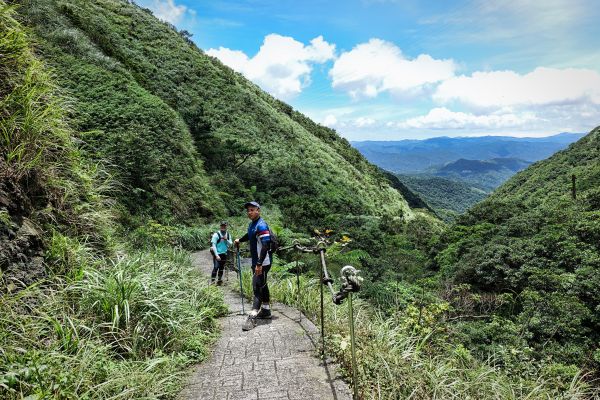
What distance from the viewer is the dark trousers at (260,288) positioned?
18.9ft

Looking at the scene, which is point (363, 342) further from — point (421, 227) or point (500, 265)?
point (421, 227)

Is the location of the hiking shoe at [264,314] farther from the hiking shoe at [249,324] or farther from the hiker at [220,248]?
the hiker at [220,248]

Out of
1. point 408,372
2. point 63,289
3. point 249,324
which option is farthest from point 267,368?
point 63,289

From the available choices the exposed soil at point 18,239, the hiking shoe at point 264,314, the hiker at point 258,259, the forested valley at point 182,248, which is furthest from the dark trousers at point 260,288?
the exposed soil at point 18,239

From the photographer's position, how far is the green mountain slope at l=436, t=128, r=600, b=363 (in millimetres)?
9211

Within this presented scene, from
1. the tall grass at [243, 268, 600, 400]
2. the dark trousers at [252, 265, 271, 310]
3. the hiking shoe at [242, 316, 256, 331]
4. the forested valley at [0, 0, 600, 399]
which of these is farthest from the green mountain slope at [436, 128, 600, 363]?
the hiking shoe at [242, 316, 256, 331]

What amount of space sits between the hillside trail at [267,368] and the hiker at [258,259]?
0.54ft

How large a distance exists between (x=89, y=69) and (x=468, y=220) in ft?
77.0

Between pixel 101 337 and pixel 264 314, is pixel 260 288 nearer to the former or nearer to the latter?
pixel 264 314

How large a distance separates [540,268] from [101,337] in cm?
1407

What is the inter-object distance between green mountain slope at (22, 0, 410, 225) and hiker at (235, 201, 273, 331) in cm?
350

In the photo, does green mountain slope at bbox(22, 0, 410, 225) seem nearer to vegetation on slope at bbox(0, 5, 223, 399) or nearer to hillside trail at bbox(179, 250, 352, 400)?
vegetation on slope at bbox(0, 5, 223, 399)

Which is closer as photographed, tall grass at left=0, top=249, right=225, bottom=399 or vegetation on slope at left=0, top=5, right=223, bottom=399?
tall grass at left=0, top=249, right=225, bottom=399

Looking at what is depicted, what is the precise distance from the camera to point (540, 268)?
1310 cm
